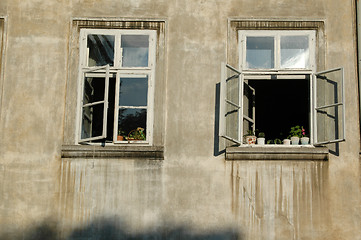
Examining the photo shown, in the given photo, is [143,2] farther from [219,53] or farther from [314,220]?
[314,220]

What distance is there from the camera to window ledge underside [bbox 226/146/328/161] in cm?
936

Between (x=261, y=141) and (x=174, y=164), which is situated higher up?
(x=261, y=141)

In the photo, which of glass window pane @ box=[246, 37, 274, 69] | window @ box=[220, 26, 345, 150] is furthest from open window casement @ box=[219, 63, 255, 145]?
glass window pane @ box=[246, 37, 274, 69]

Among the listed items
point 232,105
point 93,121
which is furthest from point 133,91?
point 232,105

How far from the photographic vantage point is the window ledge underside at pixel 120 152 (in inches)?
371

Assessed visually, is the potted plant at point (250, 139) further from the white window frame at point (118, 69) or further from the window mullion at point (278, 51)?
the white window frame at point (118, 69)

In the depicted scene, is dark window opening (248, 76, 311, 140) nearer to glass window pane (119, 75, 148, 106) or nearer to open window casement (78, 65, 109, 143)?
glass window pane (119, 75, 148, 106)

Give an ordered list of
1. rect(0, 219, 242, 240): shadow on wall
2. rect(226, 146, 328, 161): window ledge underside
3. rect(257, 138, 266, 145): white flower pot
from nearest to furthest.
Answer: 1. rect(0, 219, 242, 240): shadow on wall
2. rect(226, 146, 328, 161): window ledge underside
3. rect(257, 138, 266, 145): white flower pot

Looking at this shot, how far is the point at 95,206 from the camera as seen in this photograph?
927 cm

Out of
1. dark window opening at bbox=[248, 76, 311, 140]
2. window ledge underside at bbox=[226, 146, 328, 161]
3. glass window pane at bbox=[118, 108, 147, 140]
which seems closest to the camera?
window ledge underside at bbox=[226, 146, 328, 161]

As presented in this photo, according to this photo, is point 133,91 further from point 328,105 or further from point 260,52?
point 328,105

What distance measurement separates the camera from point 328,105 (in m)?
9.38

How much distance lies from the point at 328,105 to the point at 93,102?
3.28m

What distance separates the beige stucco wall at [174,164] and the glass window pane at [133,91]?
36cm
